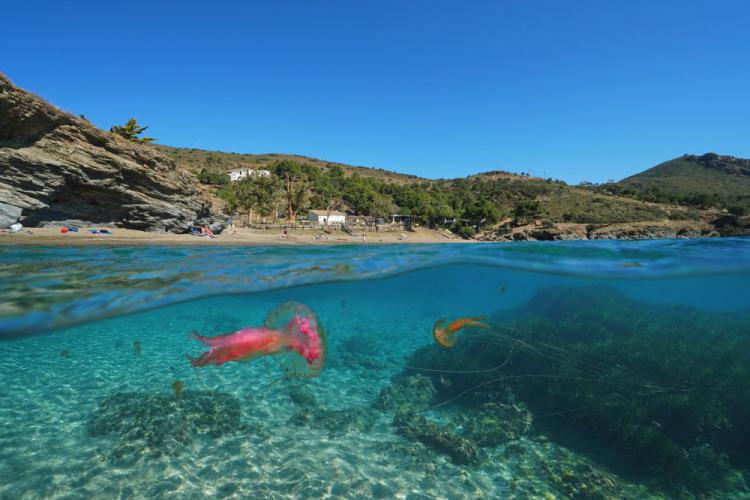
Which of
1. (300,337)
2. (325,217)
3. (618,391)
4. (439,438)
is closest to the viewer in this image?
(300,337)

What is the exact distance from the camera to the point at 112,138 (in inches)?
853

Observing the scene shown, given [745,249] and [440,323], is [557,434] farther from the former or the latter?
[745,249]

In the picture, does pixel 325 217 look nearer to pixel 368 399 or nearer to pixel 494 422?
pixel 368 399

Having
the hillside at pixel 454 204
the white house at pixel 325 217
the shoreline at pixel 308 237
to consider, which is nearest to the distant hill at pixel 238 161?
the hillside at pixel 454 204

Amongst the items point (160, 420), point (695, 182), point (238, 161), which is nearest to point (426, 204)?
point (160, 420)

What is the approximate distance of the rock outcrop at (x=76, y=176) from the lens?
60.3ft

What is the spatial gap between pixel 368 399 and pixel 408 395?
3.31 feet

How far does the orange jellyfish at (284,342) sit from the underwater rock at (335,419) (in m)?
2.02

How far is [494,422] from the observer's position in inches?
296

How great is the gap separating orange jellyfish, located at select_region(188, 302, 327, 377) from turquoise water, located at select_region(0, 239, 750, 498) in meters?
1.74

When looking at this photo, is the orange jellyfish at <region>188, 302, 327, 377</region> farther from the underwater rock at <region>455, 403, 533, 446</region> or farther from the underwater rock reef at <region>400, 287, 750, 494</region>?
the underwater rock reef at <region>400, 287, 750, 494</region>

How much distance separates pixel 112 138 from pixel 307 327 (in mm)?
23013

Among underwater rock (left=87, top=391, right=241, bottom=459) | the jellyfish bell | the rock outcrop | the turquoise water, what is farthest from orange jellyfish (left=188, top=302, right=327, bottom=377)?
the rock outcrop

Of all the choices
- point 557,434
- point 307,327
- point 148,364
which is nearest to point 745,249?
point 557,434
